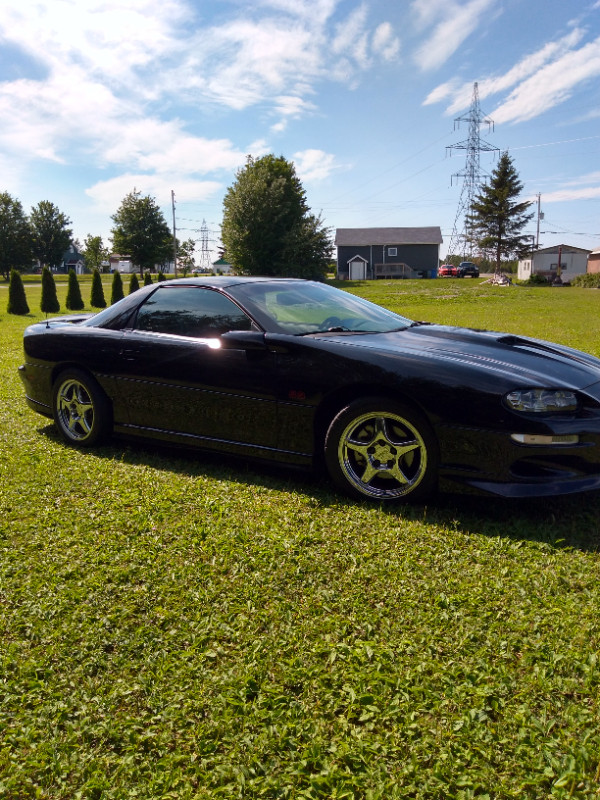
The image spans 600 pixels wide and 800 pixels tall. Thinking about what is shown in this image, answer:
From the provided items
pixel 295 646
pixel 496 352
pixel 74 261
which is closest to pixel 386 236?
pixel 496 352

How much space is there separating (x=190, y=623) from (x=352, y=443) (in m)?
1.51

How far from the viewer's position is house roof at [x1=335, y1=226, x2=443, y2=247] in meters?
67.1

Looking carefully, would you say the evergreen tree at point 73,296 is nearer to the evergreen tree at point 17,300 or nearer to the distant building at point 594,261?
the evergreen tree at point 17,300

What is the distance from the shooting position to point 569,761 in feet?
5.61

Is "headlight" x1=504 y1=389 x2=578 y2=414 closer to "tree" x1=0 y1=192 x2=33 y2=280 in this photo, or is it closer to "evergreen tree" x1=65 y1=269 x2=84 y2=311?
"evergreen tree" x1=65 y1=269 x2=84 y2=311

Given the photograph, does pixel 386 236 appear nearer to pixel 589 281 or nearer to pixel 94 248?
pixel 589 281

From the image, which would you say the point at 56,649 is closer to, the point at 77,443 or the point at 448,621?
the point at 448,621

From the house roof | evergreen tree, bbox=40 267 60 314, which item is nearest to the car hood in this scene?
evergreen tree, bbox=40 267 60 314

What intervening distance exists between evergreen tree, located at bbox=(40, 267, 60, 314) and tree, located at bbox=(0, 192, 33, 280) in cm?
5267

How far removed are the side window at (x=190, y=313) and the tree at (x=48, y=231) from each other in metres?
81.1

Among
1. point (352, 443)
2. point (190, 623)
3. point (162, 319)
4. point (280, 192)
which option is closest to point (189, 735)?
point (190, 623)

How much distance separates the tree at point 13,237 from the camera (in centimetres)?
6950

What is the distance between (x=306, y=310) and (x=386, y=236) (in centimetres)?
6696

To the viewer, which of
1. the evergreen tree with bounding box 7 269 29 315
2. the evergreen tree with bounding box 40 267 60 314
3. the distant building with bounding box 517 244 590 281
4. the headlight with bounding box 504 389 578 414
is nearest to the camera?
the headlight with bounding box 504 389 578 414
